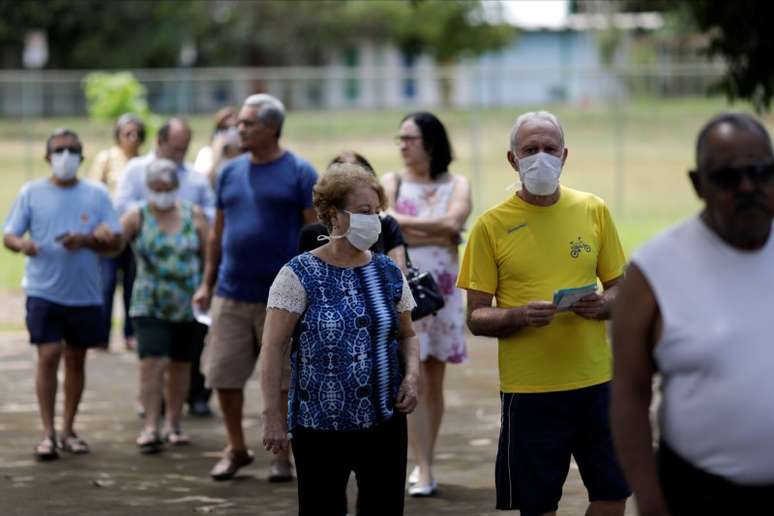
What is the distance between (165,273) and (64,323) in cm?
70

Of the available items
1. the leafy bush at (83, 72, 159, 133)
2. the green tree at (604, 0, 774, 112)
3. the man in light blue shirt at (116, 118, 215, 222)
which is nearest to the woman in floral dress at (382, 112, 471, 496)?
the man in light blue shirt at (116, 118, 215, 222)

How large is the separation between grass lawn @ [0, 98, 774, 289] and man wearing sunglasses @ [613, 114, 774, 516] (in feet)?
71.7

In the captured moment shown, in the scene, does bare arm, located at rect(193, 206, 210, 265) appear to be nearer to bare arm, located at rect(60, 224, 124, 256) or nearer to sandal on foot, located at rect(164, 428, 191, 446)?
bare arm, located at rect(60, 224, 124, 256)

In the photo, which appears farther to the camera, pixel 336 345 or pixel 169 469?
pixel 169 469

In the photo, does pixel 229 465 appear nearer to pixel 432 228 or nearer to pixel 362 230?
pixel 432 228

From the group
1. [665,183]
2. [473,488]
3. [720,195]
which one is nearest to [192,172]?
[473,488]

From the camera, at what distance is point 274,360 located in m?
5.96

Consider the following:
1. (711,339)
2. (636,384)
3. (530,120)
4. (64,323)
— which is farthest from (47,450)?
(711,339)

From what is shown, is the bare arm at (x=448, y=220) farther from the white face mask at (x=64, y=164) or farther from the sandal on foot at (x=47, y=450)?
the sandal on foot at (x=47, y=450)

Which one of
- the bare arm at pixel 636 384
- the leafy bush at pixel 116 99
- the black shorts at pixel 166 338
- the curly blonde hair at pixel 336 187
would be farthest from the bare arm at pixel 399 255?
the leafy bush at pixel 116 99

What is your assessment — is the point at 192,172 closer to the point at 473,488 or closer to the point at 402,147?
the point at 402,147

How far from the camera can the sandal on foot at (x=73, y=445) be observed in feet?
33.6

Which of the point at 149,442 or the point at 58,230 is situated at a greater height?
the point at 58,230

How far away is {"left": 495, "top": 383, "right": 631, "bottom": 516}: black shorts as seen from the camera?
6156 mm
